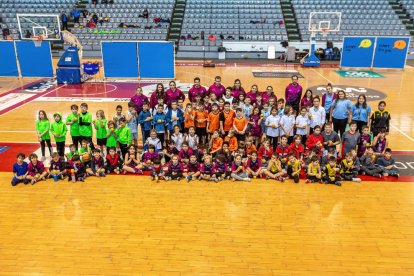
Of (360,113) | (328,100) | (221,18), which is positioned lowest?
(360,113)

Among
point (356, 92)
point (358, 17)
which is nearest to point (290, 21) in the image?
point (358, 17)

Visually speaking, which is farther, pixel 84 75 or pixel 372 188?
pixel 84 75

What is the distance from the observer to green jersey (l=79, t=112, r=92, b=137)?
8227 mm

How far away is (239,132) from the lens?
8.25 m

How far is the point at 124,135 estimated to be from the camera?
796 cm

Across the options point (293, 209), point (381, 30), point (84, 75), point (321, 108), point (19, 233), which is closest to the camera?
point (19, 233)

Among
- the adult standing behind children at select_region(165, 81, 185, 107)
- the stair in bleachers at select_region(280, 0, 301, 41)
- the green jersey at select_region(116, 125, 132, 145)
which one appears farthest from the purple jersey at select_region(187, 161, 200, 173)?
the stair in bleachers at select_region(280, 0, 301, 41)

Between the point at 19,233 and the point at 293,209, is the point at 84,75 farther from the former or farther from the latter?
the point at 293,209

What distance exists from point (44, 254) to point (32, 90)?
12.1m

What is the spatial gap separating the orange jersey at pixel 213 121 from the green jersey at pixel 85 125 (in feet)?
9.13

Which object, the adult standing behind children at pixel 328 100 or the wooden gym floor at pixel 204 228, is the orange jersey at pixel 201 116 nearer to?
the wooden gym floor at pixel 204 228

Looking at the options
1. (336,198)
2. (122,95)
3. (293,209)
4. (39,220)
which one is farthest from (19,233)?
(122,95)

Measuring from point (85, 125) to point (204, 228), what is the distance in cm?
405

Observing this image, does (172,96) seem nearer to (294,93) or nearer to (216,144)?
(216,144)
